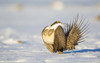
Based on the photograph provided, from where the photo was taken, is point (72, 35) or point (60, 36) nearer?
point (60, 36)

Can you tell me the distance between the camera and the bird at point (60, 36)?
4.25 metres

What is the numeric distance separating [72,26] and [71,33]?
0.16 meters

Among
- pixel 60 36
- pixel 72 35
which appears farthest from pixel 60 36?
pixel 72 35

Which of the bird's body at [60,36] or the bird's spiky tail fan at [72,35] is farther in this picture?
the bird's spiky tail fan at [72,35]

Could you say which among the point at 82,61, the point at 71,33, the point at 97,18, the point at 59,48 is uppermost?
the point at 97,18

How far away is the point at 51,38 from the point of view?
167 inches

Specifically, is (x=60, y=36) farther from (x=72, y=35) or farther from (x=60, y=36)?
(x=72, y=35)

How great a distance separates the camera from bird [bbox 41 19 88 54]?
4250mm

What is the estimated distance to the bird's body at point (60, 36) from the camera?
13.9 ft

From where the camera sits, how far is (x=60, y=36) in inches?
169

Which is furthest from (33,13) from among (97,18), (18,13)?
(97,18)

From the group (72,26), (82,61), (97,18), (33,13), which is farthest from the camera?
(33,13)

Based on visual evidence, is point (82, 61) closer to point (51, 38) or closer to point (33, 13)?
point (51, 38)

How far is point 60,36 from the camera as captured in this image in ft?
14.1
